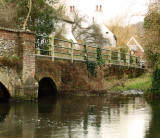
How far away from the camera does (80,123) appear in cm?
968

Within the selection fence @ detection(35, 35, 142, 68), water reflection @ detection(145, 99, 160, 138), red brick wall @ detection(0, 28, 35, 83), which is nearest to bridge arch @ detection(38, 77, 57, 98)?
fence @ detection(35, 35, 142, 68)

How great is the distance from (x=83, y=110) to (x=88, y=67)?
9610 millimetres

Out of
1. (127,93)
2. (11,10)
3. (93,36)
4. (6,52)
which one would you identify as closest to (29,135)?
(6,52)

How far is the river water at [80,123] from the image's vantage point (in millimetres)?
8070

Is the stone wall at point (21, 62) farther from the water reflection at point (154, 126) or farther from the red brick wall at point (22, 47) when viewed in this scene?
the water reflection at point (154, 126)

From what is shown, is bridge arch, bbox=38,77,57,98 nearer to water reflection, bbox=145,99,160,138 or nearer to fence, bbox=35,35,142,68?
fence, bbox=35,35,142,68

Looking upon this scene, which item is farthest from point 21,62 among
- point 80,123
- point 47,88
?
point 80,123

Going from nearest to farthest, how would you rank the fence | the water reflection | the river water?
the water reflection < the river water < the fence

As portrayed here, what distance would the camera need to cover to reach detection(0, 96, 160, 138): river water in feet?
26.5

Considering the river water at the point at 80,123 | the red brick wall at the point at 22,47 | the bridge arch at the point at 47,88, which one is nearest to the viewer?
the river water at the point at 80,123

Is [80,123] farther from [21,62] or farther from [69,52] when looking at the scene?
[69,52]

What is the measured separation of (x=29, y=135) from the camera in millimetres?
7953

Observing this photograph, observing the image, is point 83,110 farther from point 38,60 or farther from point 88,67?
point 88,67

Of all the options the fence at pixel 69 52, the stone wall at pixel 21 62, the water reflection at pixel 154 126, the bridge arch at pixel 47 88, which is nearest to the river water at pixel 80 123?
the water reflection at pixel 154 126
